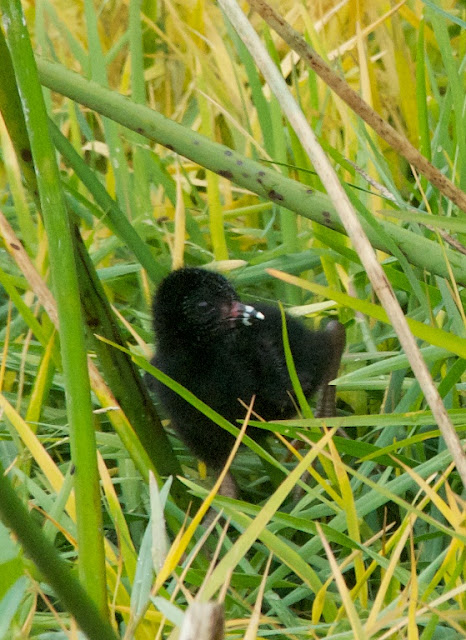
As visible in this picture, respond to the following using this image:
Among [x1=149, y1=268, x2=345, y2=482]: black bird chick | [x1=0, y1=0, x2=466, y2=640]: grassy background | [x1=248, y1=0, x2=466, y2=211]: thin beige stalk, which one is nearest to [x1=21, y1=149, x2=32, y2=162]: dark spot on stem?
[x1=0, y1=0, x2=466, y2=640]: grassy background

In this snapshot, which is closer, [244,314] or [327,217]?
[327,217]

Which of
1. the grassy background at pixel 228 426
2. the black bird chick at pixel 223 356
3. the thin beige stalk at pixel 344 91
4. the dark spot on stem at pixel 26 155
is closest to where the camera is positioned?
the grassy background at pixel 228 426

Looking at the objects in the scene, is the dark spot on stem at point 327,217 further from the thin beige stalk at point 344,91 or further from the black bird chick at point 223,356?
the black bird chick at point 223,356

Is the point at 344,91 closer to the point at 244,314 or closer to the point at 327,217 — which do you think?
the point at 327,217

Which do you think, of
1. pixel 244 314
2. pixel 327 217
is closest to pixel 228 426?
pixel 327 217

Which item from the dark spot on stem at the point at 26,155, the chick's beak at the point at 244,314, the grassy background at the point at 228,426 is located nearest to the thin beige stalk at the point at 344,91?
the grassy background at the point at 228,426

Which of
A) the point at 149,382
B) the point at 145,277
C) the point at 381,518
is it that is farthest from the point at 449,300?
the point at 145,277
